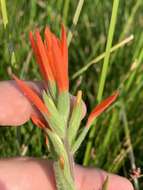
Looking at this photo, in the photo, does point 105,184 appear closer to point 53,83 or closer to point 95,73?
point 53,83

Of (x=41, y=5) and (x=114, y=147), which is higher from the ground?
(x=41, y=5)

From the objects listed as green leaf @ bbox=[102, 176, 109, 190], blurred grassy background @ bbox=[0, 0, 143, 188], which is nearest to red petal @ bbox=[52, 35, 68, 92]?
green leaf @ bbox=[102, 176, 109, 190]

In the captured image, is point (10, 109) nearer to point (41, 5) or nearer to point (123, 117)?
point (123, 117)

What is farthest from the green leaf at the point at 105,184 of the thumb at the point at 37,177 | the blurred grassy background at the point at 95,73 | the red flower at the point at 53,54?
the blurred grassy background at the point at 95,73

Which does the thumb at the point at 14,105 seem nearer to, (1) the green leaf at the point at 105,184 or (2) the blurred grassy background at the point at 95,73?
(1) the green leaf at the point at 105,184

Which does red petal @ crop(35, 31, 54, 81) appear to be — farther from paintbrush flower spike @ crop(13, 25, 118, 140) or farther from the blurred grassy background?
the blurred grassy background

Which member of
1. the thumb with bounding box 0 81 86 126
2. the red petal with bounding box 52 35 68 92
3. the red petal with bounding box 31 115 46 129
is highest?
the red petal with bounding box 52 35 68 92

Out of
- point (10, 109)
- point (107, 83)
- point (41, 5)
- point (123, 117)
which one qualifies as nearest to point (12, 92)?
point (10, 109)
